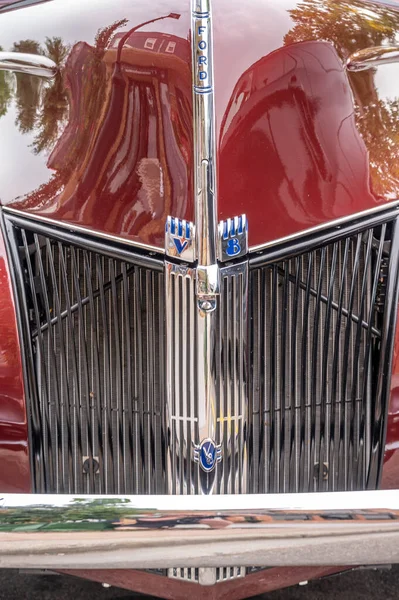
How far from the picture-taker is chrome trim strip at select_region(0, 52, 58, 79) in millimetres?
2174

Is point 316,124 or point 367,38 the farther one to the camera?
point 367,38

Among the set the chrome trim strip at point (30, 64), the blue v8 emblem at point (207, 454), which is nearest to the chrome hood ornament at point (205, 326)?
the blue v8 emblem at point (207, 454)

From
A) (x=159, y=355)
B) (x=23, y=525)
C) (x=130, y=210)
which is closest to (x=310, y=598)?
(x=159, y=355)

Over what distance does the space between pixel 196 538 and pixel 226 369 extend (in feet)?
1.56

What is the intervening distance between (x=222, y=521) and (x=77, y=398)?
610 millimetres

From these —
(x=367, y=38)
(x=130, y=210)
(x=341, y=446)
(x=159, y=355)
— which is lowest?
(x=341, y=446)

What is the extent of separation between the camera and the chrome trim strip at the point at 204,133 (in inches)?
74.7

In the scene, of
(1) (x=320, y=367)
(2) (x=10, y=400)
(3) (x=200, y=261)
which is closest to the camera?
(3) (x=200, y=261)

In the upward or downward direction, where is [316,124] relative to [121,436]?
upward

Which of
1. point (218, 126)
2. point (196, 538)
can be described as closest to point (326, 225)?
point (218, 126)

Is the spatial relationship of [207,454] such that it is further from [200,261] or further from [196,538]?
[200,261]

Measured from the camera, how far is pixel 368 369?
6.90 feet

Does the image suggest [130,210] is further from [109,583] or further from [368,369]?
[109,583]

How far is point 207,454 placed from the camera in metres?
2.00
